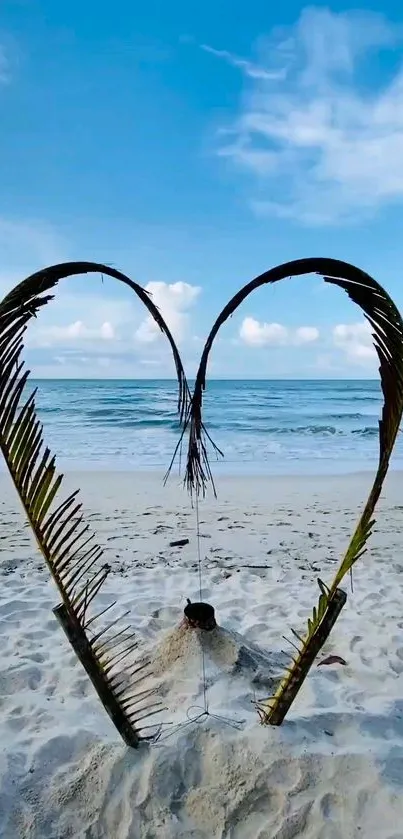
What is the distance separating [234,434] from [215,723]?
17894mm

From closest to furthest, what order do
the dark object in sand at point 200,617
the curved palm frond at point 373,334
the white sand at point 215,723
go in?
the curved palm frond at point 373,334 → the white sand at point 215,723 → the dark object in sand at point 200,617

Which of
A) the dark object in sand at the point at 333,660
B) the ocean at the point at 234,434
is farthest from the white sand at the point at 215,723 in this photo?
the ocean at the point at 234,434

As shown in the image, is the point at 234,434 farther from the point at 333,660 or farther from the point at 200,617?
the point at 200,617

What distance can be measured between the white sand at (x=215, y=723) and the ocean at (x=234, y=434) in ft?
23.8

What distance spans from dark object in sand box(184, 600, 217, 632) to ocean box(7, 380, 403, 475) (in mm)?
8875

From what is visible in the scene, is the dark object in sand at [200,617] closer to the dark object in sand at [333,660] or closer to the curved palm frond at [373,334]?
the dark object in sand at [333,660]

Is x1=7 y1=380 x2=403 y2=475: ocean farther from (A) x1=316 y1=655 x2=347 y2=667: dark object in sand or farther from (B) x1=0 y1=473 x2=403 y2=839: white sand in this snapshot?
(A) x1=316 y1=655 x2=347 y2=667: dark object in sand

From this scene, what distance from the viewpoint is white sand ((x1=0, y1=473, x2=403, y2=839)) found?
247 centimetres

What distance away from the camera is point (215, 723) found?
112 inches

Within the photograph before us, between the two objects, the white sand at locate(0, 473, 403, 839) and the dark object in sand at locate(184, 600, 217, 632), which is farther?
the dark object in sand at locate(184, 600, 217, 632)

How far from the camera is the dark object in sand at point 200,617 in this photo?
144 inches

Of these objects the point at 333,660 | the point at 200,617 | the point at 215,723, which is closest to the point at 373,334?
the point at 215,723

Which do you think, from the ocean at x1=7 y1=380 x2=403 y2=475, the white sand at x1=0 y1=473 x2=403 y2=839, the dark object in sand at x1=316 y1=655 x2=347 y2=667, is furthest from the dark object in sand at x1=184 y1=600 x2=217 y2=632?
the ocean at x1=7 y1=380 x2=403 y2=475

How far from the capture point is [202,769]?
2.63 m
